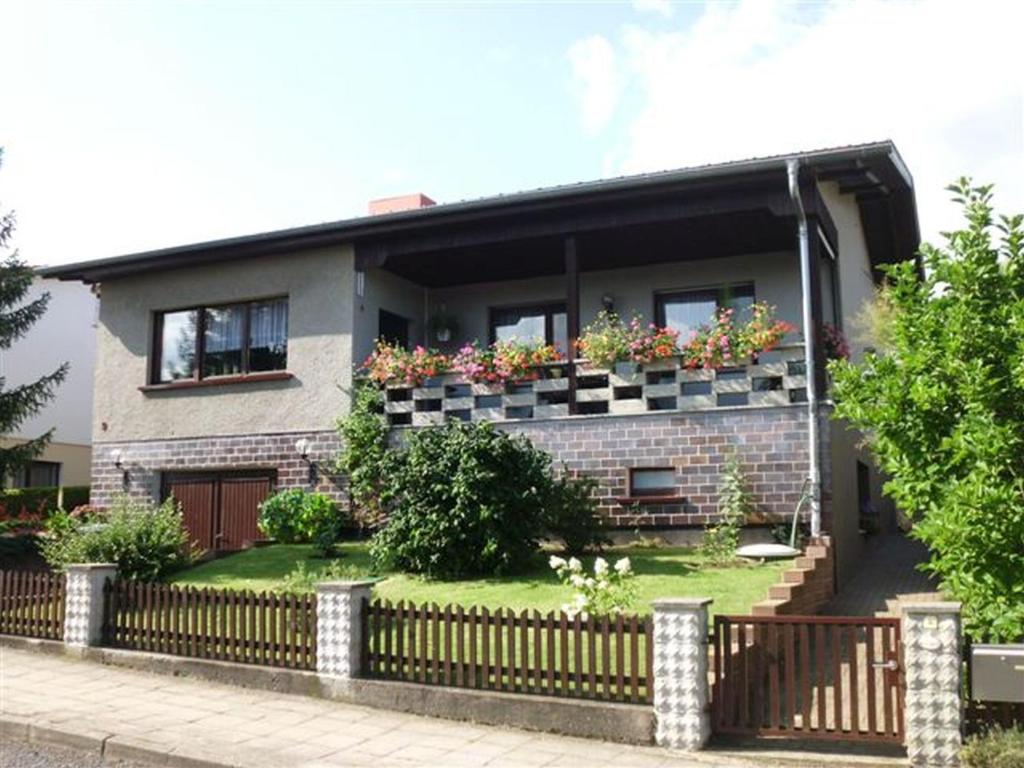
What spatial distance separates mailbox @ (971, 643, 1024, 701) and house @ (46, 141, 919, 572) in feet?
16.4

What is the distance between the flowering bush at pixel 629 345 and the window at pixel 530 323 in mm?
3190

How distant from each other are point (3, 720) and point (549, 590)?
5.03 m

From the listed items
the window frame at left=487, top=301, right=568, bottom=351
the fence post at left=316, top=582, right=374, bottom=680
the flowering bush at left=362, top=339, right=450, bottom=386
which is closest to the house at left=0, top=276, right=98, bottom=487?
the window frame at left=487, top=301, right=568, bottom=351

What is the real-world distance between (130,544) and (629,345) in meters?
6.89

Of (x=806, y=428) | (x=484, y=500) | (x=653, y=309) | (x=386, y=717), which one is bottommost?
(x=386, y=717)

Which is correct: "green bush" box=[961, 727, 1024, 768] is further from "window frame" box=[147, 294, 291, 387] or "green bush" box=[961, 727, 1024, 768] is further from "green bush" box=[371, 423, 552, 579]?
"window frame" box=[147, 294, 291, 387]

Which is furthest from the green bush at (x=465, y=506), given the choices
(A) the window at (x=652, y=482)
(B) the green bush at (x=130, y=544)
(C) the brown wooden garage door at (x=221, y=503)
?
(C) the brown wooden garage door at (x=221, y=503)

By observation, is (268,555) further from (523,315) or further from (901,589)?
(901,589)

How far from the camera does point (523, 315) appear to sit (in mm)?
16844

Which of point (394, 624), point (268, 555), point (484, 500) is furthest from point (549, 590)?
point (268, 555)

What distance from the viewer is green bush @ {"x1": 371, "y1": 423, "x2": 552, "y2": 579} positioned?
1085 cm

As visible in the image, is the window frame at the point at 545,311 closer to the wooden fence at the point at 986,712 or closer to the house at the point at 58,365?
the wooden fence at the point at 986,712

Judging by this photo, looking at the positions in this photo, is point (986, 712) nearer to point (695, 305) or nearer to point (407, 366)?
point (407, 366)

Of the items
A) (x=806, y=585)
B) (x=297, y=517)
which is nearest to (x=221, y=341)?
(x=297, y=517)
